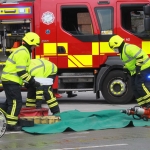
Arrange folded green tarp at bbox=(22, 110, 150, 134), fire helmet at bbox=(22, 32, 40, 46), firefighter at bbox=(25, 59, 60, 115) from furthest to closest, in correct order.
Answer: firefighter at bbox=(25, 59, 60, 115) < fire helmet at bbox=(22, 32, 40, 46) < folded green tarp at bbox=(22, 110, 150, 134)

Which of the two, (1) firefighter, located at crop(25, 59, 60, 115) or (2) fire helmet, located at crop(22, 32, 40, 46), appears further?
(1) firefighter, located at crop(25, 59, 60, 115)

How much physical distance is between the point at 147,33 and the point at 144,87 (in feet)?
10.5

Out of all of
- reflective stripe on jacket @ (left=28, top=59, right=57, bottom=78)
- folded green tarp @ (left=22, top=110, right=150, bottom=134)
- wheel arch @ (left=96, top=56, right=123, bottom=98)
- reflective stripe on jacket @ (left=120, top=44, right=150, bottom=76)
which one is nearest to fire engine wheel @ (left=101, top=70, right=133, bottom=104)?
wheel arch @ (left=96, top=56, right=123, bottom=98)

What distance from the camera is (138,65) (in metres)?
11.1

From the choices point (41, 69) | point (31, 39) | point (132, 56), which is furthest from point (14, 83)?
point (132, 56)

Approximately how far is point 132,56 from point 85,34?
329 centimetres

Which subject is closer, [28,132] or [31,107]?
[28,132]

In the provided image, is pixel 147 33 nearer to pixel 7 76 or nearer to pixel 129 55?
pixel 129 55

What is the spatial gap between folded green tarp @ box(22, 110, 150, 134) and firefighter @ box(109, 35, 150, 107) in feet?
1.77

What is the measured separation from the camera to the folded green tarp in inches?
384

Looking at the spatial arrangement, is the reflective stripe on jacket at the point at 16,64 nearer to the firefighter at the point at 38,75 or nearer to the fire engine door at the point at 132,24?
the firefighter at the point at 38,75

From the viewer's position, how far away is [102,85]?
46.9ft

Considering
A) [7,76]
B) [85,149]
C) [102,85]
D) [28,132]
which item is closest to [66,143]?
[85,149]

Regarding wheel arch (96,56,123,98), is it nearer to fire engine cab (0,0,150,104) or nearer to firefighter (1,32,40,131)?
fire engine cab (0,0,150,104)
